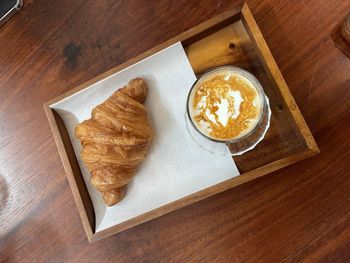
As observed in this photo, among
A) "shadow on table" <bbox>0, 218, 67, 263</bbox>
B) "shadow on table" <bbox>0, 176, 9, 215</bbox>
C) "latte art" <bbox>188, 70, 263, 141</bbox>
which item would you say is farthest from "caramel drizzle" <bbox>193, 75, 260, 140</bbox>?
"shadow on table" <bbox>0, 176, 9, 215</bbox>

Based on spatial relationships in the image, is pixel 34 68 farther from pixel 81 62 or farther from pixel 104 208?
pixel 104 208

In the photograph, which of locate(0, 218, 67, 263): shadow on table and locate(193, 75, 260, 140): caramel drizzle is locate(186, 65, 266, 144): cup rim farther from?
locate(0, 218, 67, 263): shadow on table

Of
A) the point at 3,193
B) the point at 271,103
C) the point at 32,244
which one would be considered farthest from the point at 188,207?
the point at 3,193

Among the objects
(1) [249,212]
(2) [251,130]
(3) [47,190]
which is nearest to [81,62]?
(3) [47,190]

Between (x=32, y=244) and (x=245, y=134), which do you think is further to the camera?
(x=32, y=244)

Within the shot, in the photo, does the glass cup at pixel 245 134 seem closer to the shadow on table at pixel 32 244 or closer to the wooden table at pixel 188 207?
the wooden table at pixel 188 207

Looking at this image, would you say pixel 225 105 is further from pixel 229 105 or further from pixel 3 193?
pixel 3 193
